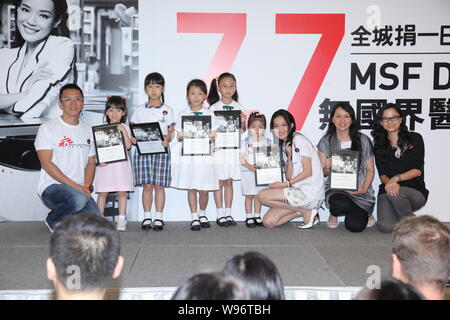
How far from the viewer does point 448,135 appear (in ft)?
18.5

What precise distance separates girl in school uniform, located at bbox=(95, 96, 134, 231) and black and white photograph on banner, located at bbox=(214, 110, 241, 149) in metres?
1.00

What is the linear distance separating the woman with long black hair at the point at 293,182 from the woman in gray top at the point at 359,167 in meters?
0.16

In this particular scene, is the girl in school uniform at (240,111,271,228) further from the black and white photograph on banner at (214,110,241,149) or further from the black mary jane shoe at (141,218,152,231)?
the black mary jane shoe at (141,218,152,231)

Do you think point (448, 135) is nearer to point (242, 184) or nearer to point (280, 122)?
point (280, 122)

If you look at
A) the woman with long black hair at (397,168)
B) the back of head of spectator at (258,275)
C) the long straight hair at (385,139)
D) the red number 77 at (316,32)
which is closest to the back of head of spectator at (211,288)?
the back of head of spectator at (258,275)

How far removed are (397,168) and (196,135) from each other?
2265 mm

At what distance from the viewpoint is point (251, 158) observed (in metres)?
5.28

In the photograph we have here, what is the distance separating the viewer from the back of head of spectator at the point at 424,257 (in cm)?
171

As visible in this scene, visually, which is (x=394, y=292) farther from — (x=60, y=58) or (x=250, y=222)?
(x=60, y=58)

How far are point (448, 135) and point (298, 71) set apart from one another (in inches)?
78.0

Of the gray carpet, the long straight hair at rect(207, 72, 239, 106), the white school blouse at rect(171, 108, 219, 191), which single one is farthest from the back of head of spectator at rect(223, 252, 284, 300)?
the long straight hair at rect(207, 72, 239, 106)

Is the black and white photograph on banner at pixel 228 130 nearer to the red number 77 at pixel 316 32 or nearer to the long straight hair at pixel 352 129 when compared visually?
the red number 77 at pixel 316 32

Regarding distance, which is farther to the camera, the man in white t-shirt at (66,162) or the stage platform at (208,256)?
the man in white t-shirt at (66,162)
